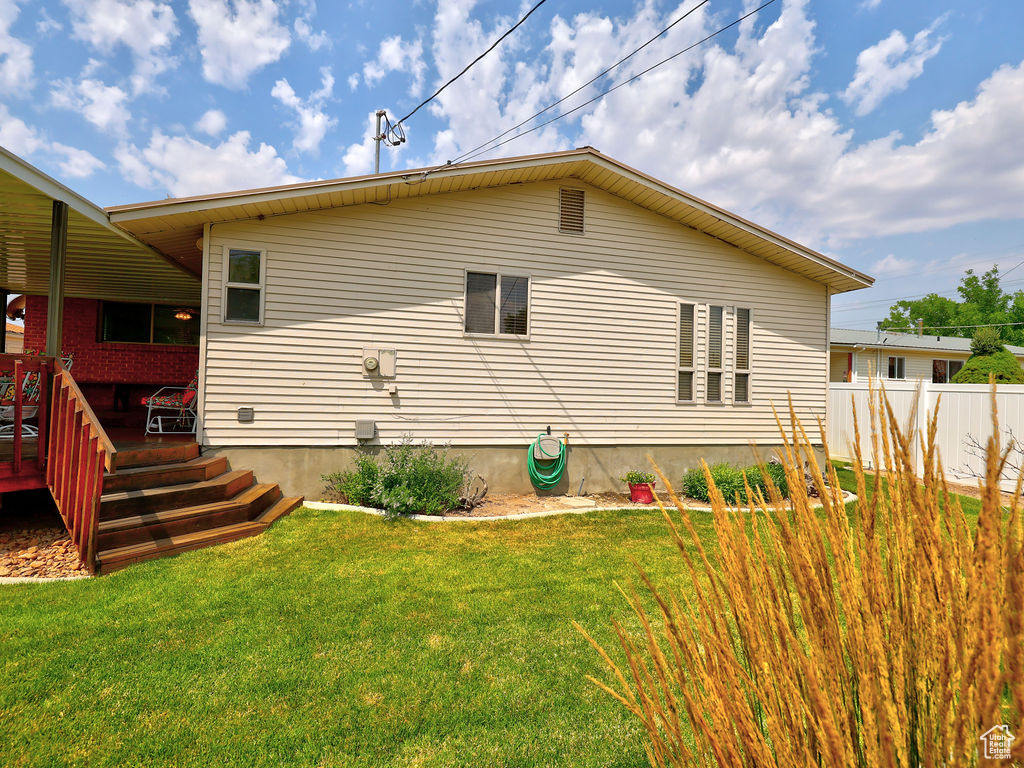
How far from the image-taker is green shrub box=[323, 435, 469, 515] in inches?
257

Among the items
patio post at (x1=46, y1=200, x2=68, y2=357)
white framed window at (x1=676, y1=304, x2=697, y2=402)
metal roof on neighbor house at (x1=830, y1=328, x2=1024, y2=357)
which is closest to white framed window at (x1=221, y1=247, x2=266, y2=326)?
Result: patio post at (x1=46, y1=200, x2=68, y2=357)

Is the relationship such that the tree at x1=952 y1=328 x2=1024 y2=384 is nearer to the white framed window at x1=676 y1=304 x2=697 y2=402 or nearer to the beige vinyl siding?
the beige vinyl siding

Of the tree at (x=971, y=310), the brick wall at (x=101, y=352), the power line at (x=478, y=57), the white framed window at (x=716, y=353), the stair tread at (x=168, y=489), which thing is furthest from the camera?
the tree at (x=971, y=310)

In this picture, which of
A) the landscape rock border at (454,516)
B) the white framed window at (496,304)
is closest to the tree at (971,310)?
the white framed window at (496,304)

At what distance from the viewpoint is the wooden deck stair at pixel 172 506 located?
15.6ft

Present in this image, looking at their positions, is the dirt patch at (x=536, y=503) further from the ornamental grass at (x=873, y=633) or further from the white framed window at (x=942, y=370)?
the white framed window at (x=942, y=370)

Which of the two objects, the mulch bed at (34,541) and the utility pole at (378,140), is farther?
→ the utility pole at (378,140)

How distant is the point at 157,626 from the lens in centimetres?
352

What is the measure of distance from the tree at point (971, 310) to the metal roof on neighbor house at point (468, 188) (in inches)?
1648

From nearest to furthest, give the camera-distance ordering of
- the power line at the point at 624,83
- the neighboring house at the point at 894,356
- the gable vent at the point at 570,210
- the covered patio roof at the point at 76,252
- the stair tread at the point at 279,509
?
the covered patio roof at the point at 76,252 → the stair tread at the point at 279,509 → the power line at the point at 624,83 → the gable vent at the point at 570,210 → the neighboring house at the point at 894,356

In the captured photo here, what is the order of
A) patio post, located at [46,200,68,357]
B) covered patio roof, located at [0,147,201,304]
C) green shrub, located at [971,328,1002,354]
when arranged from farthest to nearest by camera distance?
green shrub, located at [971,328,1002,354] < patio post, located at [46,200,68,357] < covered patio roof, located at [0,147,201,304]

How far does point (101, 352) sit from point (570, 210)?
10492 millimetres

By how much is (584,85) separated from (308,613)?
28.3ft

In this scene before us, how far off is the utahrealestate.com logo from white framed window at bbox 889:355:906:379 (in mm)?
25368
